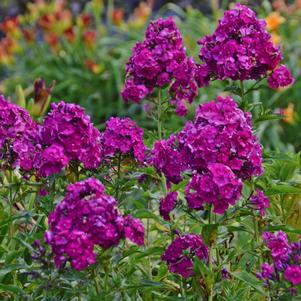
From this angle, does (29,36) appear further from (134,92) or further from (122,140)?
(122,140)

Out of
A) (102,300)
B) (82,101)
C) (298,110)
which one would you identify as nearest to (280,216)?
(102,300)

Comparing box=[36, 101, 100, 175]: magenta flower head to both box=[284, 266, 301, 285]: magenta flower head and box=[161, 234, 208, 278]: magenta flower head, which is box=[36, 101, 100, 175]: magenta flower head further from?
box=[284, 266, 301, 285]: magenta flower head

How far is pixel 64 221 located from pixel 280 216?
1318 mm

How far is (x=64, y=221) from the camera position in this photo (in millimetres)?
2158

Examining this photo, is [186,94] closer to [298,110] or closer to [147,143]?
[147,143]

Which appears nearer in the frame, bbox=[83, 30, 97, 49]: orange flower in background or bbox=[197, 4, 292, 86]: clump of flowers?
bbox=[197, 4, 292, 86]: clump of flowers

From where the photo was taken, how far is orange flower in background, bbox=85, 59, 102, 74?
7235mm

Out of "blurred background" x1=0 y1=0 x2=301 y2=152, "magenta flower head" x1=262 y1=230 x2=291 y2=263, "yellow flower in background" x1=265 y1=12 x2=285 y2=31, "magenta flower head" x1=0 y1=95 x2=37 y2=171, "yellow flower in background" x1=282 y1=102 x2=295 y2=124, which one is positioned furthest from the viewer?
"yellow flower in background" x1=265 y1=12 x2=285 y2=31

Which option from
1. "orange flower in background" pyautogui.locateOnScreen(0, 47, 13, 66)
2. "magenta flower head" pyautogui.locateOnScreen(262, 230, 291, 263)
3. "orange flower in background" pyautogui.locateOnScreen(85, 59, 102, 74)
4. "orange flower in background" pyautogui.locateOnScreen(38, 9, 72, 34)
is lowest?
"orange flower in background" pyautogui.locateOnScreen(0, 47, 13, 66)

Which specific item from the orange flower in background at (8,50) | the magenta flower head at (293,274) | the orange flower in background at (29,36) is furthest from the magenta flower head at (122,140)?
the orange flower in background at (8,50)

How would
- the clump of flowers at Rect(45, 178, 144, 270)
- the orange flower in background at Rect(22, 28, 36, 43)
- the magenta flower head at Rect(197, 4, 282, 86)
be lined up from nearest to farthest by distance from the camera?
the clump of flowers at Rect(45, 178, 144, 270)
the magenta flower head at Rect(197, 4, 282, 86)
the orange flower in background at Rect(22, 28, 36, 43)

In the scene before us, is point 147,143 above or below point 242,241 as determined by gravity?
above

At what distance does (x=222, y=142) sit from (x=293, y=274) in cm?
39

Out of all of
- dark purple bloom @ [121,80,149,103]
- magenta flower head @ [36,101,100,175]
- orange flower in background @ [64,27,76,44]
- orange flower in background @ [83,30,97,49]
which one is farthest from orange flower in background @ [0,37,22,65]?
magenta flower head @ [36,101,100,175]
